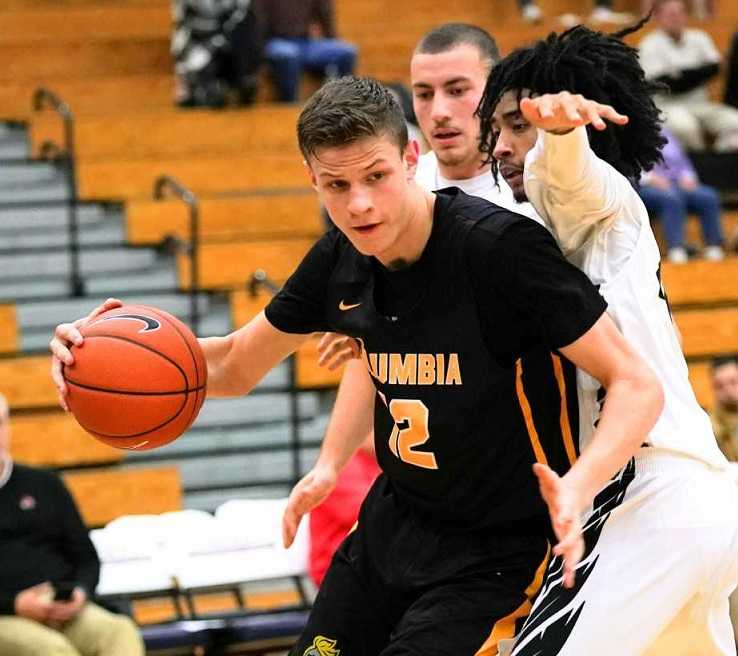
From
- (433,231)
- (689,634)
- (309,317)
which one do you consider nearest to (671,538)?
(689,634)

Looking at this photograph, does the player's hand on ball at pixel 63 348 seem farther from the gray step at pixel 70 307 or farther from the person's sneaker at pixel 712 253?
the person's sneaker at pixel 712 253

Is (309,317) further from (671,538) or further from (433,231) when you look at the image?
(671,538)

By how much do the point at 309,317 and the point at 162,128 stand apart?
6.39m

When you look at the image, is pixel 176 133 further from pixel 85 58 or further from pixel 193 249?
pixel 193 249

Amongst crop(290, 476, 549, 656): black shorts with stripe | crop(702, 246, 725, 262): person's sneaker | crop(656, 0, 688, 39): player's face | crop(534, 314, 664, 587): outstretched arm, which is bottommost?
crop(702, 246, 725, 262): person's sneaker

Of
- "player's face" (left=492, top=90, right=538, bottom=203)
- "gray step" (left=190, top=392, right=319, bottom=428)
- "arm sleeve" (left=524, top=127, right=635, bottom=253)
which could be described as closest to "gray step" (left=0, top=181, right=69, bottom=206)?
"gray step" (left=190, top=392, right=319, bottom=428)

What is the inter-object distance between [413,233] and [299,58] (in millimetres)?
7349

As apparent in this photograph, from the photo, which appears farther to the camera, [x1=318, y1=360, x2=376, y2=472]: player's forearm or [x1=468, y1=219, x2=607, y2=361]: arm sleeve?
[x1=318, y1=360, x2=376, y2=472]: player's forearm

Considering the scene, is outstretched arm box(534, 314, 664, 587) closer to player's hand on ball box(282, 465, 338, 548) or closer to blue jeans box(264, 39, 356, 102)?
player's hand on ball box(282, 465, 338, 548)

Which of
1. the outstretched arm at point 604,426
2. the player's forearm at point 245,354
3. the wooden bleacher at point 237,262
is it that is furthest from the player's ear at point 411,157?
the wooden bleacher at point 237,262

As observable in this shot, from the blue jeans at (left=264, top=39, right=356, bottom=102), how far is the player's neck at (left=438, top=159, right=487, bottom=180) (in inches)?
240

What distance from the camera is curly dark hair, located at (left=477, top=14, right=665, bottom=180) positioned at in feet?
11.3

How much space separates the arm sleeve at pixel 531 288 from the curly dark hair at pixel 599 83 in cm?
42

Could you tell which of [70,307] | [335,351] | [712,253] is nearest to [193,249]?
Result: [70,307]
